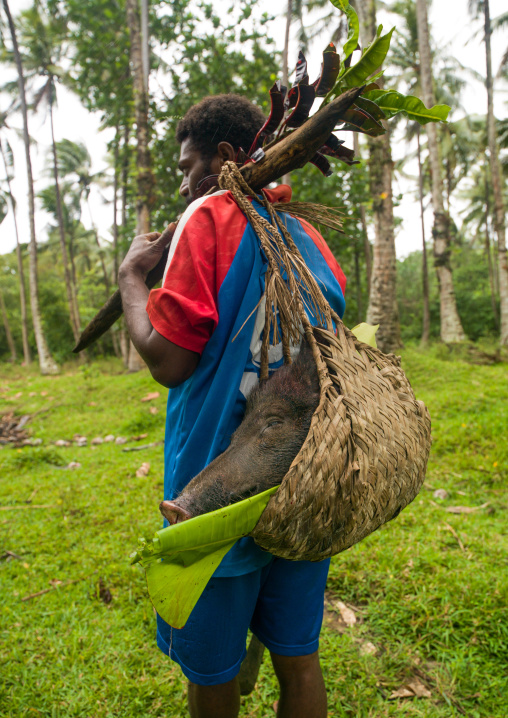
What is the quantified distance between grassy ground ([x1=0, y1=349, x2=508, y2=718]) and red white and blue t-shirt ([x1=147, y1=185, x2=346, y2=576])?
1364mm

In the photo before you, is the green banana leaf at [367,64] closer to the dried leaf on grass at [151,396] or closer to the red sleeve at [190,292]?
the red sleeve at [190,292]

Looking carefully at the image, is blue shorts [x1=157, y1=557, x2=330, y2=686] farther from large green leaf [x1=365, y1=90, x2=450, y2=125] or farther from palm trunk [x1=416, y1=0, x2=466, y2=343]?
palm trunk [x1=416, y1=0, x2=466, y2=343]

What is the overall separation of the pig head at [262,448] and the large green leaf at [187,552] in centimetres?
8

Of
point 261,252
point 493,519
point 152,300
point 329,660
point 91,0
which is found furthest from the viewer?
point 91,0

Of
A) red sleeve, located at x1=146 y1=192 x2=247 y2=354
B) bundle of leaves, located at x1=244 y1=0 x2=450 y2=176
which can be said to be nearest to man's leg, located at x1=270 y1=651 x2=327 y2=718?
red sleeve, located at x1=146 y1=192 x2=247 y2=354

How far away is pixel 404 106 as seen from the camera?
130 cm

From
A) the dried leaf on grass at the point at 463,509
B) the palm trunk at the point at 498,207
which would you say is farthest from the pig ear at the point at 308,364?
the palm trunk at the point at 498,207

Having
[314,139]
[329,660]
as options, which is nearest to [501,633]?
[329,660]

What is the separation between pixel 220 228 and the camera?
1215 mm

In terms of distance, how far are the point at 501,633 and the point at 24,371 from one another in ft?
63.8

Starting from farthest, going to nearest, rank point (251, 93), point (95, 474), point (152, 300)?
point (251, 93), point (95, 474), point (152, 300)

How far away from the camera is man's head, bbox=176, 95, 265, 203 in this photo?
1.56 metres

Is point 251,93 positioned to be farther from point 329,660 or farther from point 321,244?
point 329,660

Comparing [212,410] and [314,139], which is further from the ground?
[314,139]
